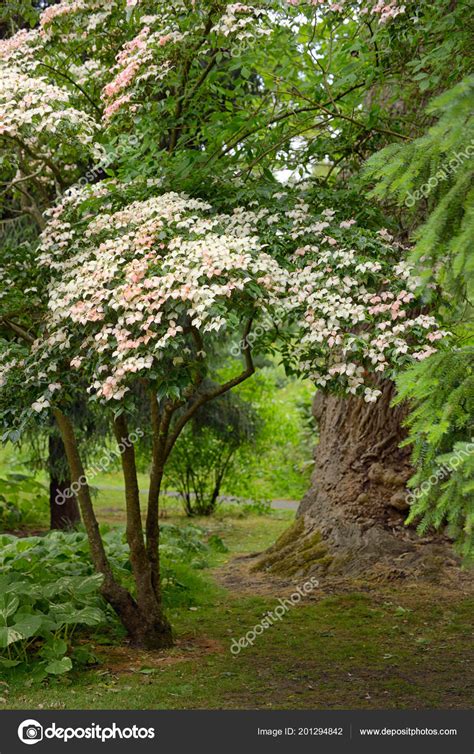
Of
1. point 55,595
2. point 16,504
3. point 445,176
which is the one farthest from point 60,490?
point 445,176

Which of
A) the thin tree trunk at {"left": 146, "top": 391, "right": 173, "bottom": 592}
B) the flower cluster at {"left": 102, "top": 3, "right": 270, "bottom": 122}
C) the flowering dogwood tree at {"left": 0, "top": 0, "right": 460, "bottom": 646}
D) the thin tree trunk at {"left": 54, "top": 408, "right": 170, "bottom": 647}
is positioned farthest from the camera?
the thin tree trunk at {"left": 146, "top": 391, "right": 173, "bottom": 592}

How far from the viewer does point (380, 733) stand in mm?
4223

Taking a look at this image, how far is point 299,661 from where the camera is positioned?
5.38 m

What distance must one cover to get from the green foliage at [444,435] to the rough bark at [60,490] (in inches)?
256

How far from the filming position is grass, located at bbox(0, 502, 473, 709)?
4613mm

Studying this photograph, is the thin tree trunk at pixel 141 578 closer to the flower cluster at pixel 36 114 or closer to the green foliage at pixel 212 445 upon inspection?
the flower cluster at pixel 36 114

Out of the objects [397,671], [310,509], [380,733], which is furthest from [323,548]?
[380,733]

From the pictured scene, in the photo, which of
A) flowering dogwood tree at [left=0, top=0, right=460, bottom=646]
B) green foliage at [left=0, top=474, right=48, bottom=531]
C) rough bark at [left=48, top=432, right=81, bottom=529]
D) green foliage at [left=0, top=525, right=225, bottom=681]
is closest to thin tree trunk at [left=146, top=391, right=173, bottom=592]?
flowering dogwood tree at [left=0, top=0, right=460, bottom=646]

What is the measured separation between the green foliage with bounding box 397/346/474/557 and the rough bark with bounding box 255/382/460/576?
376 cm

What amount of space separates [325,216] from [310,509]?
3635 mm

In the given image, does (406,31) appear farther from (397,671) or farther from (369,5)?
(397,671)

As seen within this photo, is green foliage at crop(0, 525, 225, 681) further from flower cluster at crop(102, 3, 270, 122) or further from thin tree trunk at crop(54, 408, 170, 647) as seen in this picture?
flower cluster at crop(102, 3, 270, 122)

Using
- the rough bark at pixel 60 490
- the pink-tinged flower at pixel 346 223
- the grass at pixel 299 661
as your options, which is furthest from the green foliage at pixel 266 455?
the pink-tinged flower at pixel 346 223

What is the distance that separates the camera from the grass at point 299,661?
15.1ft
